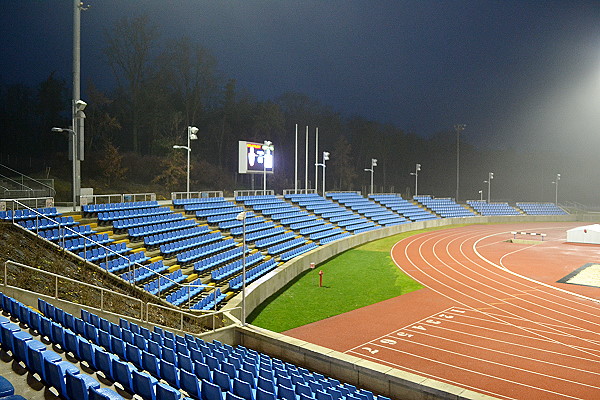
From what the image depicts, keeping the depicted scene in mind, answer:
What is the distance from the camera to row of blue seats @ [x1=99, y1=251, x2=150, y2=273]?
623 inches

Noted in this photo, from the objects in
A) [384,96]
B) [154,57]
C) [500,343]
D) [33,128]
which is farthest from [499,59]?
[500,343]

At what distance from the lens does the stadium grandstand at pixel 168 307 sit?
7.39 metres

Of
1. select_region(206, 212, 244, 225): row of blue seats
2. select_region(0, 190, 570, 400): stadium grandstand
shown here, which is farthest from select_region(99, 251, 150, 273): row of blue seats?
select_region(206, 212, 244, 225): row of blue seats

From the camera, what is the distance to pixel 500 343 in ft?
49.0

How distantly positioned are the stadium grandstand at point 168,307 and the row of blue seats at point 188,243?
8 centimetres

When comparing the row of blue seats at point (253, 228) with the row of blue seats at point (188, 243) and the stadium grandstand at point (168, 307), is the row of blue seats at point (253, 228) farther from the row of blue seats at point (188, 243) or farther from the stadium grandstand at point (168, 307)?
the row of blue seats at point (188, 243)

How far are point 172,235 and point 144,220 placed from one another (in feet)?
5.75

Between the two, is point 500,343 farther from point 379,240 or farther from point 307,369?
point 379,240

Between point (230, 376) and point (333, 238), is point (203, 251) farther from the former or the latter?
point (333, 238)

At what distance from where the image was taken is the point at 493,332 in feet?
52.5

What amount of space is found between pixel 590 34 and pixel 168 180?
69.4 meters

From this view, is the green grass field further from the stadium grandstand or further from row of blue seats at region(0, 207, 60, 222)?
row of blue seats at region(0, 207, 60, 222)

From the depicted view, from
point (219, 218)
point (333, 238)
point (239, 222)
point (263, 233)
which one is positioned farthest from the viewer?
point (333, 238)

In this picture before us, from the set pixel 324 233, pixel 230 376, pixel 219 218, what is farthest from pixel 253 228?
pixel 230 376
